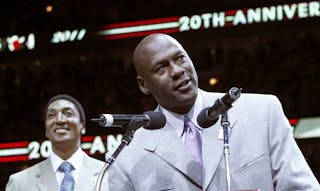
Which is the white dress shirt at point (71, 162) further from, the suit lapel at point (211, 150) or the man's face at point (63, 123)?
the suit lapel at point (211, 150)

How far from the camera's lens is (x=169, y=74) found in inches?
92.1

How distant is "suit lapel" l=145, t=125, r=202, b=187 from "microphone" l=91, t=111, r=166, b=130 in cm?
17

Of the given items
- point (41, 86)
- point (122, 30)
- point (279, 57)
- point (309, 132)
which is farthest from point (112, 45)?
point (309, 132)

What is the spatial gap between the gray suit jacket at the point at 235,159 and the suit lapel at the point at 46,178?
5.53 feet

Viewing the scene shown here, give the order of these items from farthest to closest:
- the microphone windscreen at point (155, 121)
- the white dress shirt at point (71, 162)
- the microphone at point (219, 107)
Answer: 1. the white dress shirt at point (71, 162)
2. the microphone windscreen at point (155, 121)
3. the microphone at point (219, 107)

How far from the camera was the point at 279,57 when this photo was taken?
9.16 meters

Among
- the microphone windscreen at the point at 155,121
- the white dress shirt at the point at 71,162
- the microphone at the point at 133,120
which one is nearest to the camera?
the microphone at the point at 133,120

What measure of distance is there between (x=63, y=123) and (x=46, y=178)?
15.6 inches

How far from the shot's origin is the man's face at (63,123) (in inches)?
163

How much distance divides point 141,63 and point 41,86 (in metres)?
7.69

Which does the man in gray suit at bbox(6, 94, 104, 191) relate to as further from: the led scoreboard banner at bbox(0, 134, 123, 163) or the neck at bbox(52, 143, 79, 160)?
the led scoreboard banner at bbox(0, 134, 123, 163)


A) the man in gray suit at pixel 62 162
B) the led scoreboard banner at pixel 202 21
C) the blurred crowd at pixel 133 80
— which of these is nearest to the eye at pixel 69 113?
the man in gray suit at pixel 62 162

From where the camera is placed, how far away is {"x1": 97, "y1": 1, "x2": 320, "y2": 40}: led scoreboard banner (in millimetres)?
9789

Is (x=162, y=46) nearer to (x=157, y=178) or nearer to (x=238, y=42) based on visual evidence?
(x=157, y=178)
